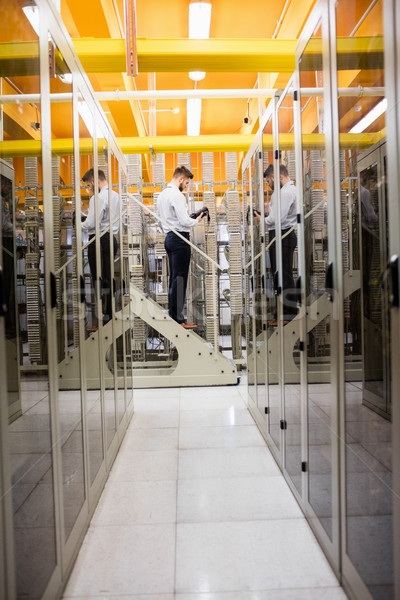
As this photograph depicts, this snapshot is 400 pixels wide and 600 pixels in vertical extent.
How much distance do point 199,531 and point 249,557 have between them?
355mm

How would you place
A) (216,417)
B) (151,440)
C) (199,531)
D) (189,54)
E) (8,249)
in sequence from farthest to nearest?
(216,417), (151,440), (189,54), (199,531), (8,249)

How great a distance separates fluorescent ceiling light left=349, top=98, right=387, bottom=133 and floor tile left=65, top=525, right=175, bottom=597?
2.01 m

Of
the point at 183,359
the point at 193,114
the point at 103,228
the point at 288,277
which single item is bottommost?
the point at 183,359

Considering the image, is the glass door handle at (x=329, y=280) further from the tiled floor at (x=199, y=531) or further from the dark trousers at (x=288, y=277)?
the tiled floor at (x=199, y=531)

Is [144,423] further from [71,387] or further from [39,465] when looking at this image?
[39,465]

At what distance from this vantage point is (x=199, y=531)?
250 cm

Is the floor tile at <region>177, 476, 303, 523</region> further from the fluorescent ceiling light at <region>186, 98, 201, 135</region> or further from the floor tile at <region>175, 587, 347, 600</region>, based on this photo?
the fluorescent ceiling light at <region>186, 98, 201, 135</region>

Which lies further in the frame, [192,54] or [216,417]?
[216,417]

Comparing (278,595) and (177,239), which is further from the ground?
(177,239)

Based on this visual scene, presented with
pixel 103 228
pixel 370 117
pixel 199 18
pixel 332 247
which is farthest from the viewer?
pixel 199 18

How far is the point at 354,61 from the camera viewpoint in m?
1.78

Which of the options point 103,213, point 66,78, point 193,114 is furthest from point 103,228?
point 193,114

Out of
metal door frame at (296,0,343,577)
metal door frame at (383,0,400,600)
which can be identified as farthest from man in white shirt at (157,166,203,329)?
metal door frame at (383,0,400,600)

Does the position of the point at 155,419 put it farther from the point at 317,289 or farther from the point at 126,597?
the point at 317,289
